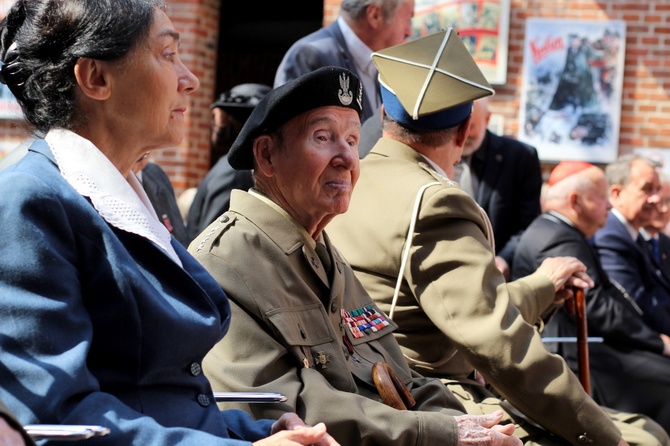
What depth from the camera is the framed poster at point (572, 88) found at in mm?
8375

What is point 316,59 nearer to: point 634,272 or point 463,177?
point 463,177

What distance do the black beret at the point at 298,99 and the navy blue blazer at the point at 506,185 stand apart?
3302 mm

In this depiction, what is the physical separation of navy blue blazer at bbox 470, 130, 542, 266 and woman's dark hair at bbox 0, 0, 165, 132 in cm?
426

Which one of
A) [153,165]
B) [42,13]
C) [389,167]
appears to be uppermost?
[42,13]

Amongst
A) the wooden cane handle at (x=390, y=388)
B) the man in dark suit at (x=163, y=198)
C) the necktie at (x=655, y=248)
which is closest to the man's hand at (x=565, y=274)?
the wooden cane handle at (x=390, y=388)

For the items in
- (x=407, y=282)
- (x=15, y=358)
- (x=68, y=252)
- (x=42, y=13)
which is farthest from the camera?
(x=407, y=282)

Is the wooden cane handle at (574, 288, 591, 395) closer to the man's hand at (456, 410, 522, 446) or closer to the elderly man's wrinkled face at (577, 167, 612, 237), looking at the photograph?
the man's hand at (456, 410, 522, 446)

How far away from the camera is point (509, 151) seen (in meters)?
6.27

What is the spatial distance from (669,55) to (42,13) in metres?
7.15

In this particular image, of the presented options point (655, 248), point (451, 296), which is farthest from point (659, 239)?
point (451, 296)

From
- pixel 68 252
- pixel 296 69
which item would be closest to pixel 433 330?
pixel 68 252

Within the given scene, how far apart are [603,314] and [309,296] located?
347cm

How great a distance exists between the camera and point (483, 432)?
265 cm

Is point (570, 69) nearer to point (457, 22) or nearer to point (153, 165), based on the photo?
point (457, 22)
